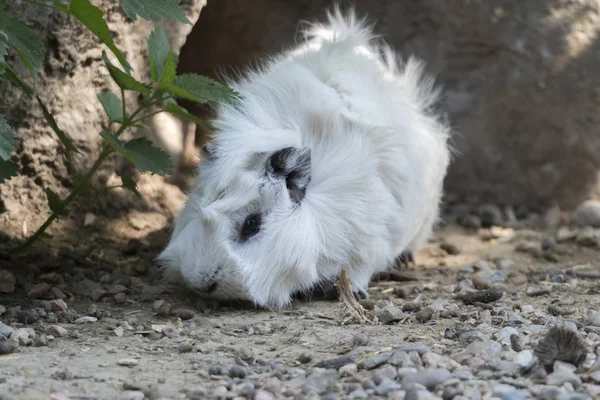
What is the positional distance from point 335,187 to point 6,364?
4.67ft

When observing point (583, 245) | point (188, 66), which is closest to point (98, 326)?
point (188, 66)

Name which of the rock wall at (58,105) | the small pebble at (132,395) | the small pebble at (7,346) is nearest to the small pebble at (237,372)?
the small pebble at (132,395)

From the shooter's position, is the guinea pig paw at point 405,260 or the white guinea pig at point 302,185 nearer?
the white guinea pig at point 302,185

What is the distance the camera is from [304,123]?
3150 millimetres

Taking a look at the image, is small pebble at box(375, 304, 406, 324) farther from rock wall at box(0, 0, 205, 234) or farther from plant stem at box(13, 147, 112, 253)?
rock wall at box(0, 0, 205, 234)

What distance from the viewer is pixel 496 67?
505cm

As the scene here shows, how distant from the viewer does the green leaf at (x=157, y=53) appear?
108 inches

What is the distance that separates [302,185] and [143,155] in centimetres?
63

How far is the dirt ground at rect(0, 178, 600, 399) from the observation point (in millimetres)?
2092

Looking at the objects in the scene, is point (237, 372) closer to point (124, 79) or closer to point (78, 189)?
point (124, 79)

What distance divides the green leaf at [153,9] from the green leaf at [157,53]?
261mm

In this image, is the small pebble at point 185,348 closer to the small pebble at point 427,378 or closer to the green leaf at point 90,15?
the small pebble at point 427,378

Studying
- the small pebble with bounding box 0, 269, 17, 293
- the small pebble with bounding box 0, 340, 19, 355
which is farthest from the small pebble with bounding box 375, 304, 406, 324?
the small pebble with bounding box 0, 269, 17, 293

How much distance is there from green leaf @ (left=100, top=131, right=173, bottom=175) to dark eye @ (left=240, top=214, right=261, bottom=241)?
13.7 inches
